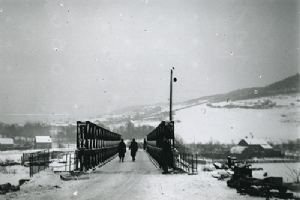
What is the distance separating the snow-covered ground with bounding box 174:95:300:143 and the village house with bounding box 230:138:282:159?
3.90 m

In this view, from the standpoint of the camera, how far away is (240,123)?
13538cm

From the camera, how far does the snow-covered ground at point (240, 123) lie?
107025 millimetres

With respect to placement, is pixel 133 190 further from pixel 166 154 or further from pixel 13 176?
pixel 13 176

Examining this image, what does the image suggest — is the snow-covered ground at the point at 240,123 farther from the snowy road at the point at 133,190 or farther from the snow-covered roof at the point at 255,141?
the snowy road at the point at 133,190

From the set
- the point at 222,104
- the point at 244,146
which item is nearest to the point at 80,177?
the point at 244,146

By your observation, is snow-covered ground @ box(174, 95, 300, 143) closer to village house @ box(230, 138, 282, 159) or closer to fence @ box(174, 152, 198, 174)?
village house @ box(230, 138, 282, 159)

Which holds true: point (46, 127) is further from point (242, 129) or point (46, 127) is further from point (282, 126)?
point (282, 126)

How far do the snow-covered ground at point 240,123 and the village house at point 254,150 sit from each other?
3.90 m

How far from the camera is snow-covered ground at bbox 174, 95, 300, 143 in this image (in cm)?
10703

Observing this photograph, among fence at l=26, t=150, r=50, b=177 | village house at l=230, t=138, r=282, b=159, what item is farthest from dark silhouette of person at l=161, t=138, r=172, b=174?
village house at l=230, t=138, r=282, b=159

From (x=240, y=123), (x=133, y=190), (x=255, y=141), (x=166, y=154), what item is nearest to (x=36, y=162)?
(x=166, y=154)

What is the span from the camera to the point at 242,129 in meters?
126

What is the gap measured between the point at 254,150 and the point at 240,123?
34.8m

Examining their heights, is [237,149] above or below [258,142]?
below
